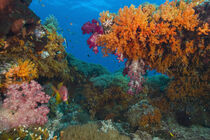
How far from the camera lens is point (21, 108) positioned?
3873mm

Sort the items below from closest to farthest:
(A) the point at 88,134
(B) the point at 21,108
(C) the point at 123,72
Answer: (A) the point at 88,134 < (B) the point at 21,108 < (C) the point at 123,72

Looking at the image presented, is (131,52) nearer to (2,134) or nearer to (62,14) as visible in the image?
(2,134)

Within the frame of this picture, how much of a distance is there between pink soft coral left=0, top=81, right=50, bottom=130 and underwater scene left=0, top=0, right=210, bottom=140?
0.02 metres

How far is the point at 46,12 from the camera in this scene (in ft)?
292

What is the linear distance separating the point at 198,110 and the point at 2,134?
6.65 m

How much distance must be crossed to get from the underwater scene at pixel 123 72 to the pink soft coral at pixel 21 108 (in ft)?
0.07

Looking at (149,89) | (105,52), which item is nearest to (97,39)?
(105,52)

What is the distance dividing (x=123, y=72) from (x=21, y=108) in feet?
11.5

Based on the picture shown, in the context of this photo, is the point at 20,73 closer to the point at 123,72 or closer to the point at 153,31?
the point at 123,72

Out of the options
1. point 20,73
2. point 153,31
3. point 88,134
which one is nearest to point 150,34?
point 153,31

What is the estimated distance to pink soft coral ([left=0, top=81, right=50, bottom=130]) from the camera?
3698 millimetres

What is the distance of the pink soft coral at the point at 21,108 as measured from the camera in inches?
146

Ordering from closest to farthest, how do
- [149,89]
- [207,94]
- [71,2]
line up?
1. [207,94]
2. [149,89]
3. [71,2]

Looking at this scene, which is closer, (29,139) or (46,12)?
(29,139)
